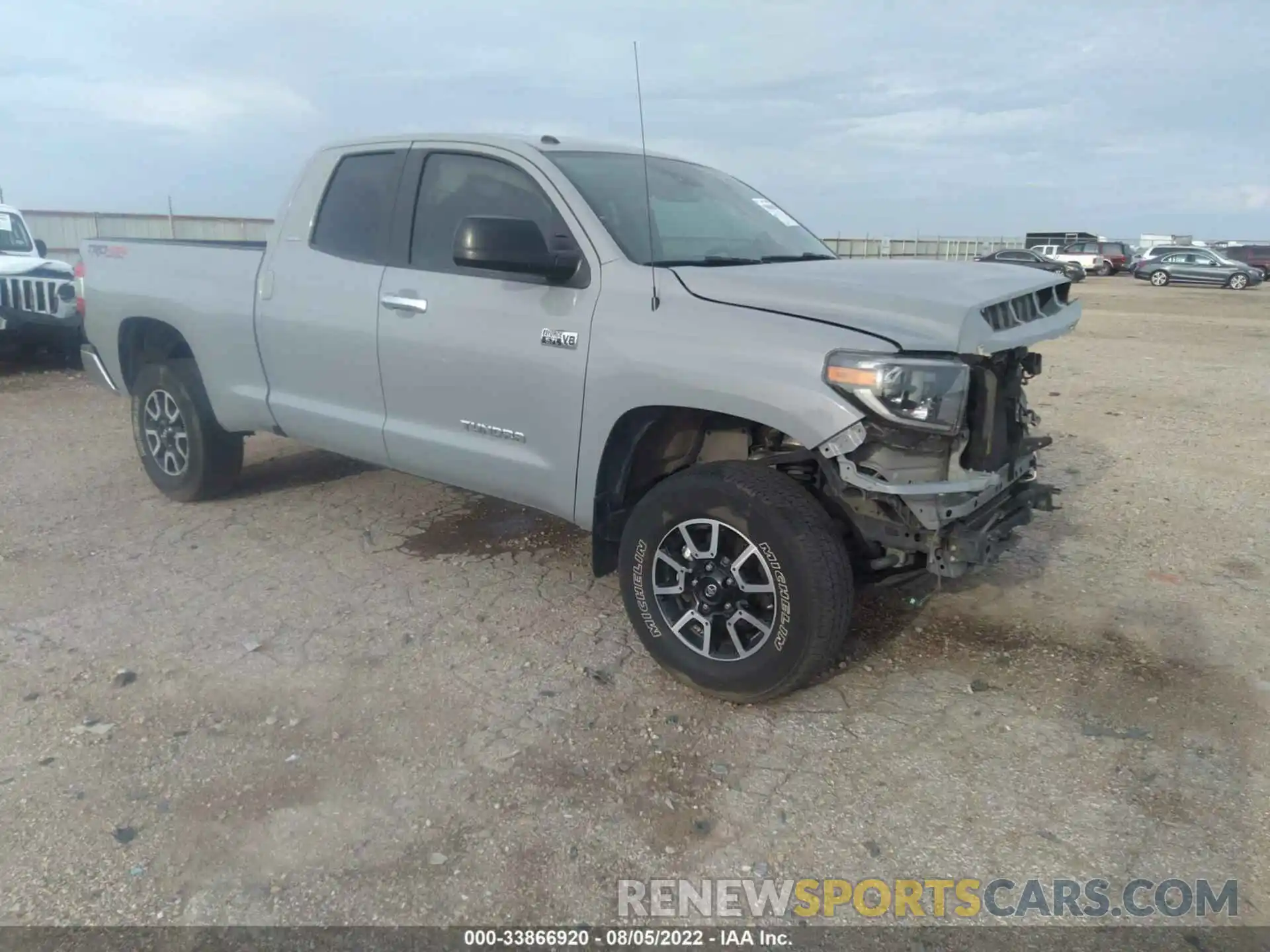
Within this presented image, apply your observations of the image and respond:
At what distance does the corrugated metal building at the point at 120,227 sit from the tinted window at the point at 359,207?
41.0 ft

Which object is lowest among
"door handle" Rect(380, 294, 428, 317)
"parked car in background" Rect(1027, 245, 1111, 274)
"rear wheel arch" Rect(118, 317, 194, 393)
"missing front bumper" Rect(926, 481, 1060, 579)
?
"missing front bumper" Rect(926, 481, 1060, 579)

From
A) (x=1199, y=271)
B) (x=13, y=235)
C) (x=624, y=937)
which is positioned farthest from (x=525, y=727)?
(x=1199, y=271)

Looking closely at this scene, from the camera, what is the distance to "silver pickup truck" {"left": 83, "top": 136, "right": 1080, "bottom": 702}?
10.1 feet

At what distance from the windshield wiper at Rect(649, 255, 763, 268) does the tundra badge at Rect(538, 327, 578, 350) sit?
16.4 inches

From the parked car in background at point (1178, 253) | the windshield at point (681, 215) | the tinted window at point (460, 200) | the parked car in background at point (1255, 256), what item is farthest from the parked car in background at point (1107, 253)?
the tinted window at point (460, 200)

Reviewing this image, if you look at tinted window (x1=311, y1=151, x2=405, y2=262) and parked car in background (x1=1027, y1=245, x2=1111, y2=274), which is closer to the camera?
tinted window (x1=311, y1=151, x2=405, y2=262)

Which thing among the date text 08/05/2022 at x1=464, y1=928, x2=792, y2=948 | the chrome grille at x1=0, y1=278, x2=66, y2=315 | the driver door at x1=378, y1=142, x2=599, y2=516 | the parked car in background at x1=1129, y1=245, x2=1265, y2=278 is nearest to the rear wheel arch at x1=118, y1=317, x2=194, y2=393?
the driver door at x1=378, y1=142, x2=599, y2=516

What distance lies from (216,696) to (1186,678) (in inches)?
147

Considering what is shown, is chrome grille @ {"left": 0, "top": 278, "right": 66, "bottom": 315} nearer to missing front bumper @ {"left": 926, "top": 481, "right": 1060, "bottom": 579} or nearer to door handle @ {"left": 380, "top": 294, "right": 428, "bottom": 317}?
door handle @ {"left": 380, "top": 294, "right": 428, "bottom": 317}

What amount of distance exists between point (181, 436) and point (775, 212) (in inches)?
144

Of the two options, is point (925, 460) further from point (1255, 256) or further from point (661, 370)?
point (1255, 256)

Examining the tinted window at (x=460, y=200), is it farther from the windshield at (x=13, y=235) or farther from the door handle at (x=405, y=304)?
the windshield at (x=13, y=235)

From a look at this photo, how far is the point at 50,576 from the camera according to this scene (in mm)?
4543

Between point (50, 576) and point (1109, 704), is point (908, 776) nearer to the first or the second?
point (1109, 704)
